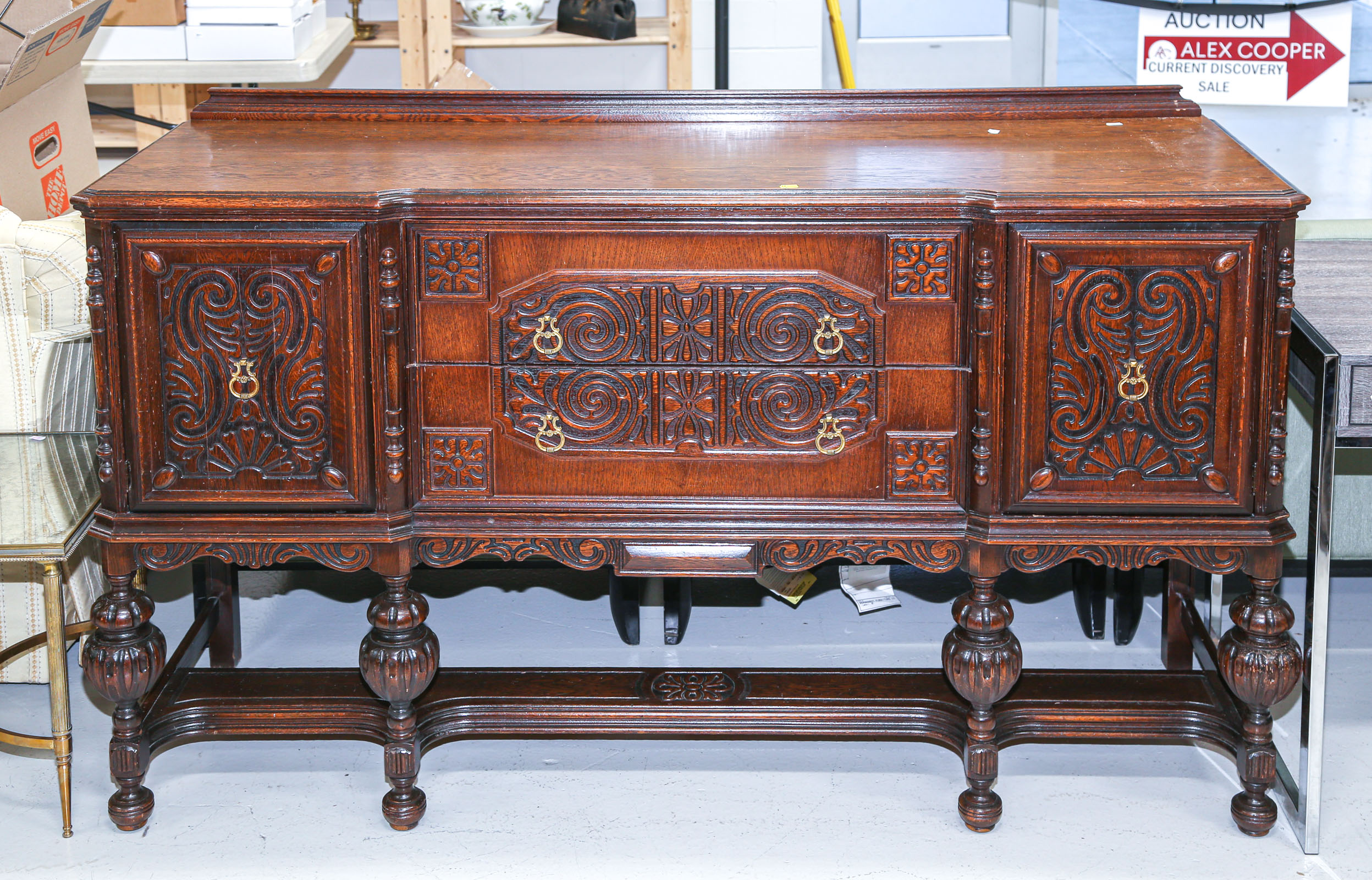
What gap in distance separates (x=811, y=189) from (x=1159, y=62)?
7.92 ft

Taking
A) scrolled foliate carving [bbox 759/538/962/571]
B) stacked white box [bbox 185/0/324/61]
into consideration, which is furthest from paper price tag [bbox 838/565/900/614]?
stacked white box [bbox 185/0/324/61]

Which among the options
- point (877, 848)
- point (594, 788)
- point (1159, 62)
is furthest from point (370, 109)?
point (1159, 62)

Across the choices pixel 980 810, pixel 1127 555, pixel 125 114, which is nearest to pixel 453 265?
pixel 1127 555

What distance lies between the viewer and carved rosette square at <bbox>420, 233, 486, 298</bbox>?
7.80ft

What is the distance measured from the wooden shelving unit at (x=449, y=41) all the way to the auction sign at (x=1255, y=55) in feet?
4.22

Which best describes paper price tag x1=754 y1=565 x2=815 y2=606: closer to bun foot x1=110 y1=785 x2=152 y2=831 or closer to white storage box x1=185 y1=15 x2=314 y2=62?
bun foot x1=110 y1=785 x2=152 y2=831

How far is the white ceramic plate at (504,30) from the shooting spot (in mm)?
4426

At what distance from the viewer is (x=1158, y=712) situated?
8.98 ft

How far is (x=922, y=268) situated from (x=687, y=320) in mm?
360

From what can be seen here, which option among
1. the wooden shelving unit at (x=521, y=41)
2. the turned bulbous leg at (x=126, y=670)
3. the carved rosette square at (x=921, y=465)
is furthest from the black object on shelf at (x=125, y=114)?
the carved rosette square at (x=921, y=465)

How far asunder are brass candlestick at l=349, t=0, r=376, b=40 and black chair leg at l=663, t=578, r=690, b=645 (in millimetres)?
2021

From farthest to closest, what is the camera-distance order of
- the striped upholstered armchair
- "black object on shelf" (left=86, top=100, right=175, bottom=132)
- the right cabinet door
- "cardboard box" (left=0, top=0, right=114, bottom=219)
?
"black object on shelf" (left=86, top=100, right=175, bottom=132)
"cardboard box" (left=0, top=0, right=114, bottom=219)
the striped upholstered armchair
the right cabinet door

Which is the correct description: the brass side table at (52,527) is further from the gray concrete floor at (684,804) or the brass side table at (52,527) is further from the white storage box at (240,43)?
the white storage box at (240,43)

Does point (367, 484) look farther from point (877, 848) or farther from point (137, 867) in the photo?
point (877, 848)
